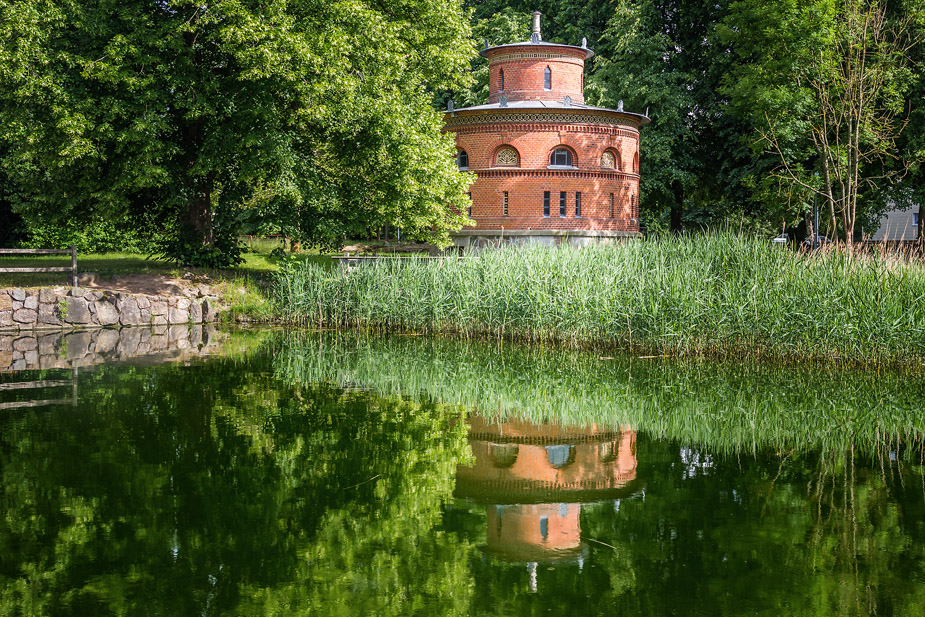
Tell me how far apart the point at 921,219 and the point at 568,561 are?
25.7 metres

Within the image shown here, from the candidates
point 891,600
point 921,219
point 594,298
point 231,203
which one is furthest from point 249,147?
point 921,219

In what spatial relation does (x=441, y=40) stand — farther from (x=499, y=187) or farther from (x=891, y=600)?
(x=891, y=600)

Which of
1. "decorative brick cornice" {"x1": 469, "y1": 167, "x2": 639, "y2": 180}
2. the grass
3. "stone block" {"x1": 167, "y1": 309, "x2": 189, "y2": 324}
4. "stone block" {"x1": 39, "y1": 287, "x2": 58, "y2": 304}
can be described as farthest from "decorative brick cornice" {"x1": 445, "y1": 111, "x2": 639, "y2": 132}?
"stone block" {"x1": 39, "y1": 287, "x2": 58, "y2": 304}

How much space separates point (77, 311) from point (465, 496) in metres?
14.2

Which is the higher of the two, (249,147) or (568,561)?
(249,147)

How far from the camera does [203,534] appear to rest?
5.48 meters

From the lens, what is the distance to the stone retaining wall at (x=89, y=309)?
17422 mm

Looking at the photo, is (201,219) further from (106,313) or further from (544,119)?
(544,119)

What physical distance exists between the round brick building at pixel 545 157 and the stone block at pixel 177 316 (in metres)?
16.2

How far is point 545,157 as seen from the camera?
1316 inches

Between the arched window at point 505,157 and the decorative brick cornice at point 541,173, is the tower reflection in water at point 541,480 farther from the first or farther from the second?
the arched window at point 505,157

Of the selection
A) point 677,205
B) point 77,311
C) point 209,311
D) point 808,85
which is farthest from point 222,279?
point 677,205

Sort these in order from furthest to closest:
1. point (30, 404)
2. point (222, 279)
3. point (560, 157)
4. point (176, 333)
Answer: point (560, 157) < point (222, 279) < point (176, 333) < point (30, 404)

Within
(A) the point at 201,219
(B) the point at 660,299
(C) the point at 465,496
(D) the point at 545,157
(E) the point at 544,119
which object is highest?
(E) the point at 544,119
